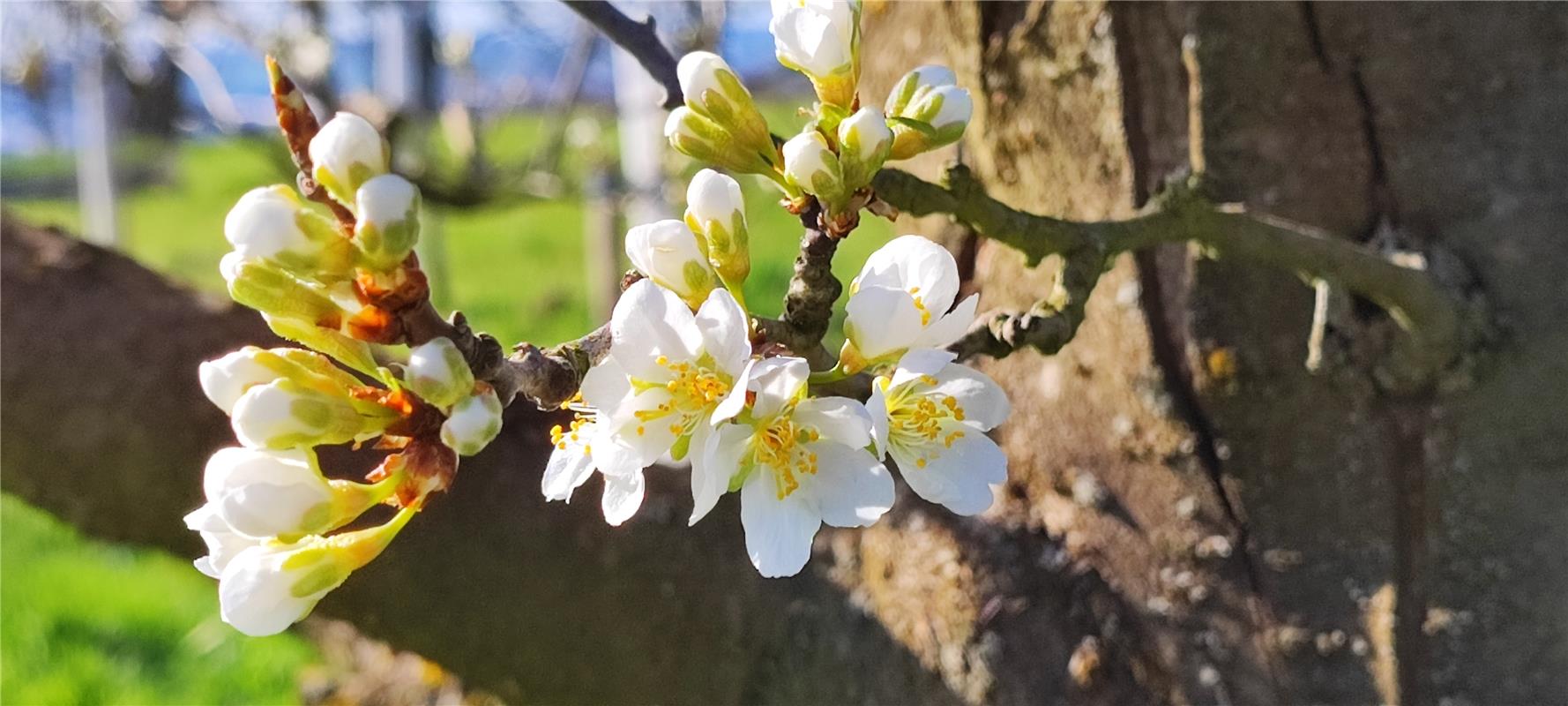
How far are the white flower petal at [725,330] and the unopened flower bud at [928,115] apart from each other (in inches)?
9.1

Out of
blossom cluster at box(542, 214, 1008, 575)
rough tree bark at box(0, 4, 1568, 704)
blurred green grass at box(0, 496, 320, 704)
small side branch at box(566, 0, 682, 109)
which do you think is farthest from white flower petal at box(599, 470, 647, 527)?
blurred green grass at box(0, 496, 320, 704)

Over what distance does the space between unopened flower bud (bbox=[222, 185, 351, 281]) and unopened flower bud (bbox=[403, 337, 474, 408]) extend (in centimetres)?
8

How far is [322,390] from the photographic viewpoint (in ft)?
2.43

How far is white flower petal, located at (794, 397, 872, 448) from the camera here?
769mm

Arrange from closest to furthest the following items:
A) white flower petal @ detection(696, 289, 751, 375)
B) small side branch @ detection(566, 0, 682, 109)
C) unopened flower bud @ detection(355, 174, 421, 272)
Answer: unopened flower bud @ detection(355, 174, 421, 272)
white flower petal @ detection(696, 289, 751, 375)
small side branch @ detection(566, 0, 682, 109)

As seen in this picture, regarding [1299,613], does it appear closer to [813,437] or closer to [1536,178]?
[1536,178]

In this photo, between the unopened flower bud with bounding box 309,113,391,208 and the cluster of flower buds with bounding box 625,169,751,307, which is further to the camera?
the cluster of flower buds with bounding box 625,169,751,307

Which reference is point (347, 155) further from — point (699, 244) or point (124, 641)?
point (124, 641)

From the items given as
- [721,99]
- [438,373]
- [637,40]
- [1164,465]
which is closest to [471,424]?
[438,373]

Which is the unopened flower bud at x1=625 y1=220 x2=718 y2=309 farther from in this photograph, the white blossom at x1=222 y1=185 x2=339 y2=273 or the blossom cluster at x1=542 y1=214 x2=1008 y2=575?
the white blossom at x1=222 y1=185 x2=339 y2=273

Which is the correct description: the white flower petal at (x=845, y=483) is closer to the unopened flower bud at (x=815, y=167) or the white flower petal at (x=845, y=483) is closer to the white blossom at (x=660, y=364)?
the white blossom at (x=660, y=364)

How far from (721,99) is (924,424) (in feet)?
1.12

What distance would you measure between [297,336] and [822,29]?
48 centimetres

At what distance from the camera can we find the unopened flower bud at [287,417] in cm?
71
